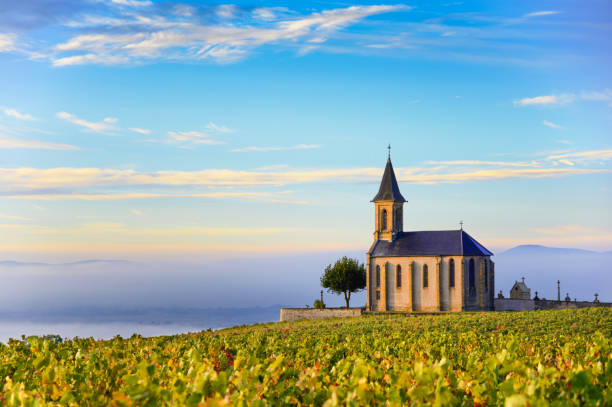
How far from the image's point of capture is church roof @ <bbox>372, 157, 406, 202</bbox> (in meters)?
67.3

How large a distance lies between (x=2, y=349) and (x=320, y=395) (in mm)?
9678

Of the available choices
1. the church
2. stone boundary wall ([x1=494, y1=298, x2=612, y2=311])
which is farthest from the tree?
stone boundary wall ([x1=494, y1=298, x2=612, y2=311])

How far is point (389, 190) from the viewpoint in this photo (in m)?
67.8

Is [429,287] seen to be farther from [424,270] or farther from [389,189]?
[389,189]

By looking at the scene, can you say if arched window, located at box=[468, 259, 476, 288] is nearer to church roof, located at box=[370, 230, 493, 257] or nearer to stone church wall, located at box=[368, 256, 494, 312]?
stone church wall, located at box=[368, 256, 494, 312]

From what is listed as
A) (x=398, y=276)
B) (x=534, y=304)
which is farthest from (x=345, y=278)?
(x=534, y=304)

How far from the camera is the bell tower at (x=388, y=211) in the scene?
6688cm

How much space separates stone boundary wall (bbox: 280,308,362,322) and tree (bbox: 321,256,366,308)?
10.1 meters

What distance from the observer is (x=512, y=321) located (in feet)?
131

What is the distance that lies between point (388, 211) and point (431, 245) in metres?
6.15

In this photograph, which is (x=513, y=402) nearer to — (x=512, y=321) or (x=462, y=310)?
(x=512, y=321)

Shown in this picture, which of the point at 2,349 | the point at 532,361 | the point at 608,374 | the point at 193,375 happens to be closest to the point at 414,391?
the point at 193,375

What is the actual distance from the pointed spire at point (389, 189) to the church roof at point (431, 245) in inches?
165

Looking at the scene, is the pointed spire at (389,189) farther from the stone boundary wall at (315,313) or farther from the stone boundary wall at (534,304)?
the stone boundary wall at (534,304)
